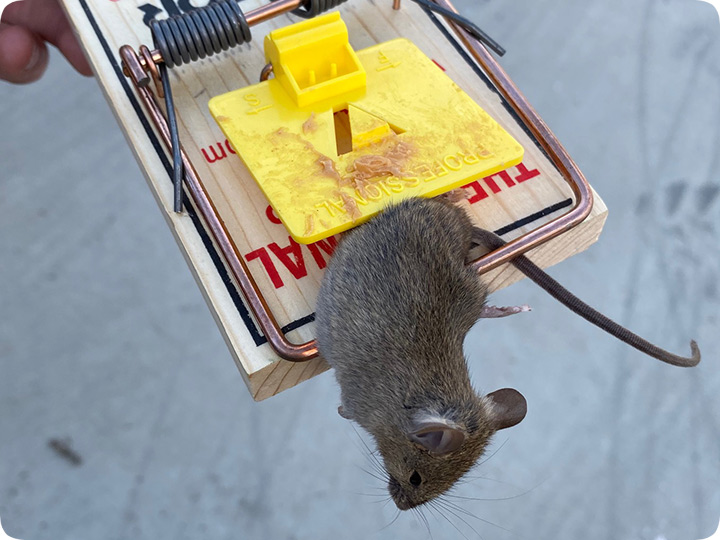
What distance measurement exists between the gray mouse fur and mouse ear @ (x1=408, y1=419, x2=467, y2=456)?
4cm

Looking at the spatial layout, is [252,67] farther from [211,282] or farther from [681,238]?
[681,238]

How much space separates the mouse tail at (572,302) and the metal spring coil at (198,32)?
2.23ft

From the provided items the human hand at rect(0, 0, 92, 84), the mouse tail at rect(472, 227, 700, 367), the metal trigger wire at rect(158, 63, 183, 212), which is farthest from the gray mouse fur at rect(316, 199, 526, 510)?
the human hand at rect(0, 0, 92, 84)

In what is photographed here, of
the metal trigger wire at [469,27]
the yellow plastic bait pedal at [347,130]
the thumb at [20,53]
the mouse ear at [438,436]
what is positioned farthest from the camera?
the thumb at [20,53]

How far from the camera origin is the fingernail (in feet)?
7.76

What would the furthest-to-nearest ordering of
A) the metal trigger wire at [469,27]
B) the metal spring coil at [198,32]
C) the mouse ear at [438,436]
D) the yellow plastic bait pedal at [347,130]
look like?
1. the metal trigger wire at [469,27]
2. the metal spring coil at [198,32]
3. the yellow plastic bait pedal at [347,130]
4. the mouse ear at [438,436]

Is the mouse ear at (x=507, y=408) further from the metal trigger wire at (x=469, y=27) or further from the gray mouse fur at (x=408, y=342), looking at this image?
the metal trigger wire at (x=469, y=27)

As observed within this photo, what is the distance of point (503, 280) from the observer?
160cm

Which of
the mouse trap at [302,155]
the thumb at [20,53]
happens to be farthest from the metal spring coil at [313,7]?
the thumb at [20,53]

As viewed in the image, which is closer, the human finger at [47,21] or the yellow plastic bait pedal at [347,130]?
the yellow plastic bait pedal at [347,130]

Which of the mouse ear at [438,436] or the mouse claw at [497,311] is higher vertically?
the mouse ear at [438,436]

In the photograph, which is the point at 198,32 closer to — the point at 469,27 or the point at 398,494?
the point at 469,27

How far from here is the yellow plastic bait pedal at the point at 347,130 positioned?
1.40 m

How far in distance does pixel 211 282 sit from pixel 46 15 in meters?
1.49
